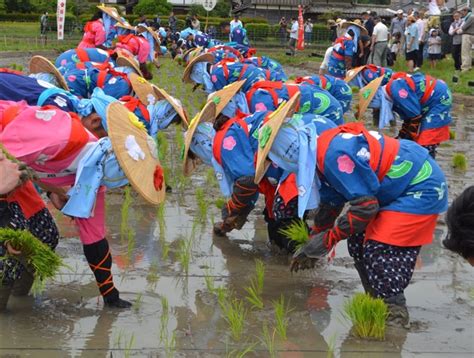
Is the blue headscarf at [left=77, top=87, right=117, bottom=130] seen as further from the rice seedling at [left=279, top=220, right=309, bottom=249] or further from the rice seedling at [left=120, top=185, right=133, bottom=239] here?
the rice seedling at [left=279, top=220, right=309, bottom=249]

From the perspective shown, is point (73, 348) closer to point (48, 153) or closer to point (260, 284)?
point (48, 153)

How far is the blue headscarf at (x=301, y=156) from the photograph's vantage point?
14.6ft

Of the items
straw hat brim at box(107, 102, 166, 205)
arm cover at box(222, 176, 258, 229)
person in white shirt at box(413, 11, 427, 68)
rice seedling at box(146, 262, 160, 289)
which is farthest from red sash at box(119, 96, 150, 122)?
person in white shirt at box(413, 11, 427, 68)

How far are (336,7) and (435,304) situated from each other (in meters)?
34.5

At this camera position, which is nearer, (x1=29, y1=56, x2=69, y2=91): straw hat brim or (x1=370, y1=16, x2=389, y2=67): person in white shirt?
(x1=29, y1=56, x2=69, y2=91): straw hat brim

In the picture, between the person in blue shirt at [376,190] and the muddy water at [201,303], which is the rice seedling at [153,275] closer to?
the muddy water at [201,303]

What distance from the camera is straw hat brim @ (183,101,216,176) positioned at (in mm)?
5488

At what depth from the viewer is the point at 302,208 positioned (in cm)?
451

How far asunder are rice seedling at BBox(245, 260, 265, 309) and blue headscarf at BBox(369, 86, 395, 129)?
301cm

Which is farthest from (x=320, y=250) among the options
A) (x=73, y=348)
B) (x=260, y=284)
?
(x=73, y=348)

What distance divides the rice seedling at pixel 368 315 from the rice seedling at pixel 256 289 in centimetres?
64

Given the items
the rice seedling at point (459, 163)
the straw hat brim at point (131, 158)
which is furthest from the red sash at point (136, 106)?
the rice seedling at point (459, 163)

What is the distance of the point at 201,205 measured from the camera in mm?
6895

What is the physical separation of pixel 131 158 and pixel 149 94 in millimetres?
2803
